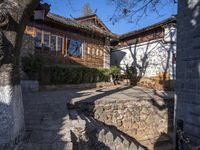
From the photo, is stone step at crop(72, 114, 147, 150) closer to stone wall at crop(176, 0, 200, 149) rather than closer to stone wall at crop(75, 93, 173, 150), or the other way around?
stone wall at crop(176, 0, 200, 149)

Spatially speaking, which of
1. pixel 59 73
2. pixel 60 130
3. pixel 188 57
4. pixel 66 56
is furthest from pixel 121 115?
pixel 66 56

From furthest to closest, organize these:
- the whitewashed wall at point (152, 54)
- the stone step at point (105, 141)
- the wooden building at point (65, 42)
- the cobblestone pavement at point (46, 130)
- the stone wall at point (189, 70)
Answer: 1. the whitewashed wall at point (152, 54)
2. the wooden building at point (65, 42)
3. the stone wall at point (189, 70)
4. the stone step at point (105, 141)
5. the cobblestone pavement at point (46, 130)

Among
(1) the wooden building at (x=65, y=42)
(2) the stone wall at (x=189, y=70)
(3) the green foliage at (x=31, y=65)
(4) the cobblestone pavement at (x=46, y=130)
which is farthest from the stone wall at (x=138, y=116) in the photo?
(1) the wooden building at (x=65, y=42)

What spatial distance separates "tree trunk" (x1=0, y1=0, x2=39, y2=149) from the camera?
304 cm

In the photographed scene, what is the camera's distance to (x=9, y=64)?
10.4ft

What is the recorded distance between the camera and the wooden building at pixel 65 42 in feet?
37.8

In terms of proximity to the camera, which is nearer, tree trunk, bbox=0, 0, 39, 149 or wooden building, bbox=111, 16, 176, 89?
tree trunk, bbox=0, 0, 39, 149

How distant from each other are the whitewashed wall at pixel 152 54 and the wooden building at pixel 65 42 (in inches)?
84.0

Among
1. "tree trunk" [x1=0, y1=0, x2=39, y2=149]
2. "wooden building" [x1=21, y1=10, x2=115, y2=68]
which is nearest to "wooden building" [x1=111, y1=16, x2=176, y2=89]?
"wooden building" [x1=21, y1=10, x2=115, y2=68]

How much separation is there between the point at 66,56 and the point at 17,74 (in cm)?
998

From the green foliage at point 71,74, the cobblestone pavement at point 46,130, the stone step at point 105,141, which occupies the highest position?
the green foliage at point 71,74

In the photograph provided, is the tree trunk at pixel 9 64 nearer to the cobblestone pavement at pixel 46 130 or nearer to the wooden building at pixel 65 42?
the cobblestone pavement at pixel 46 130

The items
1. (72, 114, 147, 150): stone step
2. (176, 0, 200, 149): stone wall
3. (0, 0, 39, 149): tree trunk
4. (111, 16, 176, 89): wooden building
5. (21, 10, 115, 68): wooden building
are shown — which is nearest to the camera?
(0, 0, 39, 149): tree trunk

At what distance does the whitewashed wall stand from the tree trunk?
11814 mm
